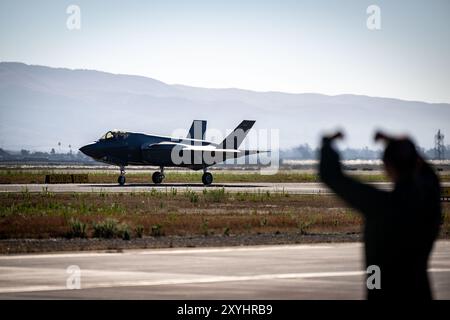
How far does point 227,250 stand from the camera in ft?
80.3

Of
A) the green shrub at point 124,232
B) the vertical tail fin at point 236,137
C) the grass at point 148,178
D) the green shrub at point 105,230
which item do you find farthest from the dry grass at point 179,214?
the grass at point 148,178

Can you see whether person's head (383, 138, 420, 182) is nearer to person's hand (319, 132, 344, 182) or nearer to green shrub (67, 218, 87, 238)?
person's hand (319, 132, 344, 182)

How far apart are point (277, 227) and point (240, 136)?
53134 millimetres

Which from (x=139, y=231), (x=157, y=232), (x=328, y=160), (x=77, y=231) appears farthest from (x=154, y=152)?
(x=328, y=160)

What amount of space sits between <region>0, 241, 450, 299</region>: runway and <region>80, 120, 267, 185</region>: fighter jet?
159 ft

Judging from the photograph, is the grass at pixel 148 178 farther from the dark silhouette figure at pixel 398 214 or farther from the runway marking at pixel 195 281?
the dark silhouette figure at pixel 398 214

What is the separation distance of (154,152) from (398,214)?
6726 cm

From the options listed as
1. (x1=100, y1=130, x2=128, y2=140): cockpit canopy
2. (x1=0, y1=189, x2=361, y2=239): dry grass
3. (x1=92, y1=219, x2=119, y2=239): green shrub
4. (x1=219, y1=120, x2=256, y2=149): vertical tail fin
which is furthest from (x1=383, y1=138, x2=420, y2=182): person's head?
(x1=219, y1=120, x2=256, y2=149): vertical tail fin

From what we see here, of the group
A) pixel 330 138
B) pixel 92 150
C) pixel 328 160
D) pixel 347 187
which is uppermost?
pixel 92 150

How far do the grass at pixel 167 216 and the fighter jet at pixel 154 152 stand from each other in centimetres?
1857

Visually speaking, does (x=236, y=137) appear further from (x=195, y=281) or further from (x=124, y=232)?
(x=195, y=281)

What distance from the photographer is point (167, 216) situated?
36.4m

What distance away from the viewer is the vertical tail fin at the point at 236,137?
84375 millimetres
